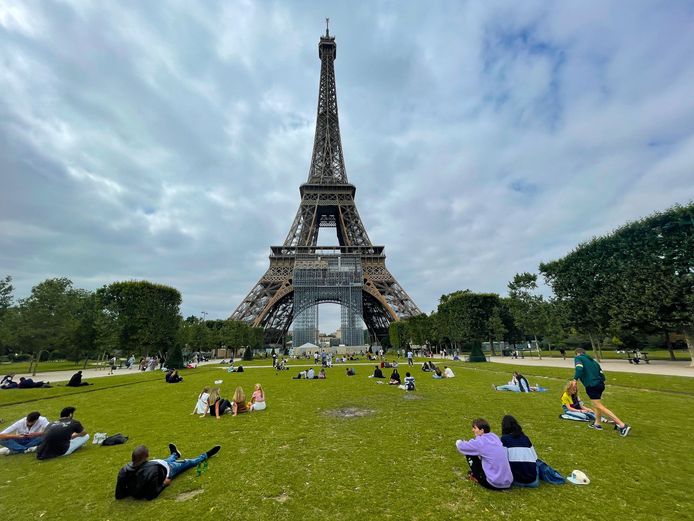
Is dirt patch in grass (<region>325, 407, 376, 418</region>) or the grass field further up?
dirt patch in grass (<region>325, 407, 376, 418</region>)

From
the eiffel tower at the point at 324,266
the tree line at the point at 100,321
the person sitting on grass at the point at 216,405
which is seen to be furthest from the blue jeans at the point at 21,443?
the eiffel tower at the point at 324,266

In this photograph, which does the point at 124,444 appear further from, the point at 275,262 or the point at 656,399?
the point at 275,262

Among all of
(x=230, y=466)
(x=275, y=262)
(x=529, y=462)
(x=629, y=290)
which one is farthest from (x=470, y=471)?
(x=275, y=262)

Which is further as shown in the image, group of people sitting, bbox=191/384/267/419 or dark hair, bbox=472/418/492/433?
group of people sitting, bbox=191/384/267/419

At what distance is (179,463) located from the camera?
518cm

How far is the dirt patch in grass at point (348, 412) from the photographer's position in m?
8.96

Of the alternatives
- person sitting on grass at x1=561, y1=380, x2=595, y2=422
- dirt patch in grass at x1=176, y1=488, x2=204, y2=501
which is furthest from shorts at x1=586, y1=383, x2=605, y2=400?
dirt patch in grass at x1=176, y1=488, x2=204, y2=501

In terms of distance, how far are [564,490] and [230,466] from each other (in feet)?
16.5

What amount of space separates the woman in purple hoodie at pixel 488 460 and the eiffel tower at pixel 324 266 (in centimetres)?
4177

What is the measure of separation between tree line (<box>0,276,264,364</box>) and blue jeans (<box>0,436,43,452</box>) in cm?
2299

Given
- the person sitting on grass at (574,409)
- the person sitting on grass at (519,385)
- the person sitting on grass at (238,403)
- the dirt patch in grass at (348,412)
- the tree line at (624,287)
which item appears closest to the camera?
the person sitting on grass at (574,409)

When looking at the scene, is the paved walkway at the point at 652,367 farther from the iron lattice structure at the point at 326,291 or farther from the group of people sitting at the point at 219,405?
the iron lattice structure at the point at 326,291

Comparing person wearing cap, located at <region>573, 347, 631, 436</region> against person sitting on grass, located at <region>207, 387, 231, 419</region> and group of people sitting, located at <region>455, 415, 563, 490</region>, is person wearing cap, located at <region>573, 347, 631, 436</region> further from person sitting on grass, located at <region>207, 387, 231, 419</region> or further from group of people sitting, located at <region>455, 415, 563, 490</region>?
person sitting on grass, located at <region>207, 387, 231, 419</region>

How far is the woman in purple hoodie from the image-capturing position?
437cm
